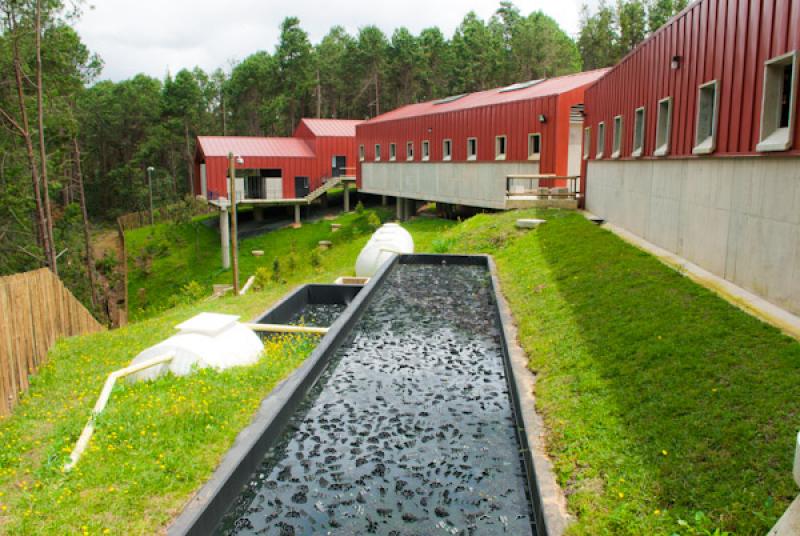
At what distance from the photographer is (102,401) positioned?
6727 millimetres

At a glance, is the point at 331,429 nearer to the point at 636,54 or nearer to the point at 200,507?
the point at 200,507

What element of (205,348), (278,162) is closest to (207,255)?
(278,162)

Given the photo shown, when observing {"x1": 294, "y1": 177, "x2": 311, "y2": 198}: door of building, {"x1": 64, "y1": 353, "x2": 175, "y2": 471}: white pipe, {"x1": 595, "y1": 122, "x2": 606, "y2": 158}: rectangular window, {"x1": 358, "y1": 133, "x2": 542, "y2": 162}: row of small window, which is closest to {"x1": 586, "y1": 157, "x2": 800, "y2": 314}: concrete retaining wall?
{"x1": 595, "y1": 122, "x2": 606, "y2": 158}: rectangular window

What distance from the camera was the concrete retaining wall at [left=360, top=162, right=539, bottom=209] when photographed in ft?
84.9

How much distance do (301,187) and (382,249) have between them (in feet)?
93.3

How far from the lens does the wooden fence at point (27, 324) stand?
8445mm

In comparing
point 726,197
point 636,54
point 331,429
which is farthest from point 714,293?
point 636,54

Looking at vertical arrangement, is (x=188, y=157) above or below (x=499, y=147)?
above

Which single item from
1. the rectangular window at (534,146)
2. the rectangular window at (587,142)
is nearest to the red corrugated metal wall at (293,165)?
the rectangular window at (534,146)

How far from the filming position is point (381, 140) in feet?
130

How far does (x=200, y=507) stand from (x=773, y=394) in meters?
4.74

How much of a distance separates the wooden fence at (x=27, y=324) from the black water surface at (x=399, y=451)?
4.03 metres

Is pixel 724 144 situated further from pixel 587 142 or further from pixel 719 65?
pixel 587 142

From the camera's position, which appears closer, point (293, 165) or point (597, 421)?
point (597, 421)
